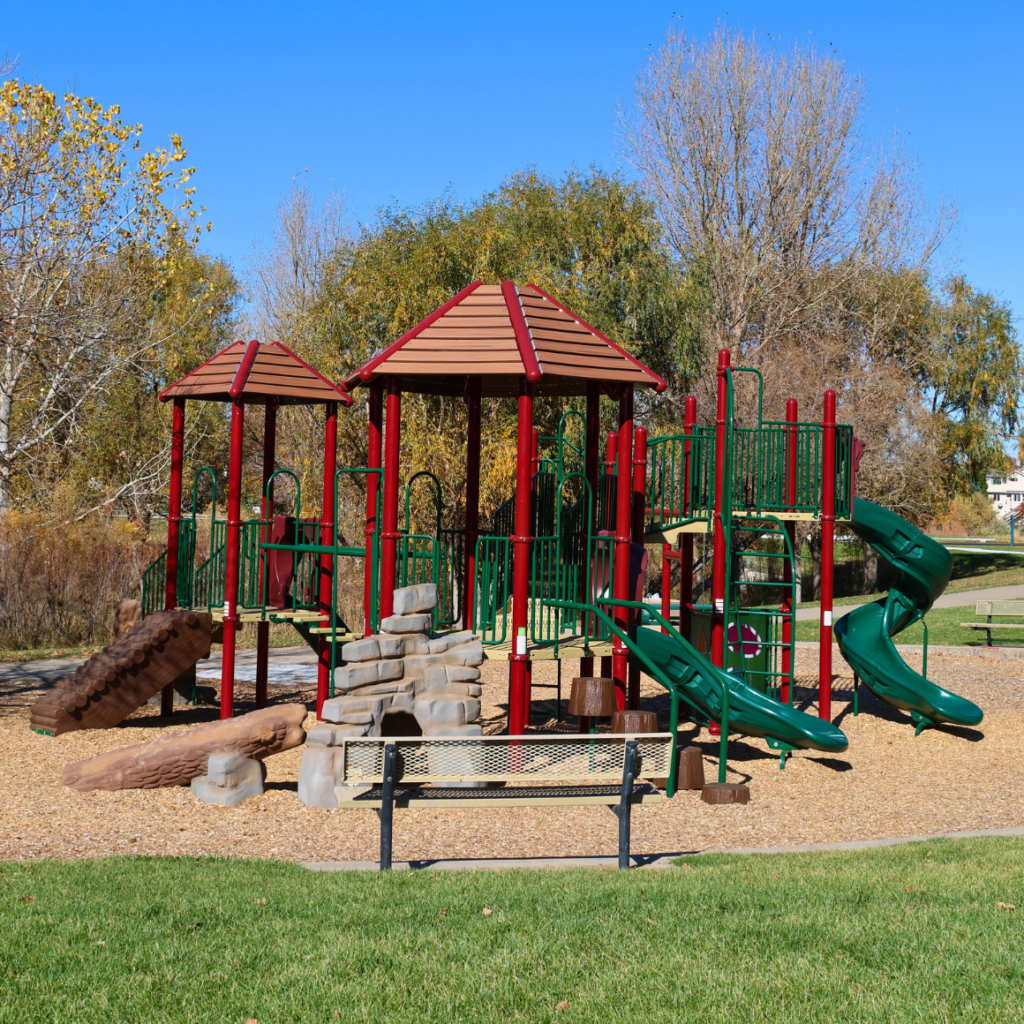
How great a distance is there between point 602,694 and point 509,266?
1409 cm

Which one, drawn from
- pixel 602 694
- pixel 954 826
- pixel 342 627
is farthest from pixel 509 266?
pixel 954 826

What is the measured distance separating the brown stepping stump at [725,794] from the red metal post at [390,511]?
9.59 feet

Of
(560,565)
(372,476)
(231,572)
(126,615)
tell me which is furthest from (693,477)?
(126,615)

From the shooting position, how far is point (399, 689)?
8.25 m

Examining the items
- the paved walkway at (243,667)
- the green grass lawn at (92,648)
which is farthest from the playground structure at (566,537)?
the green grass lawn at (92,648)

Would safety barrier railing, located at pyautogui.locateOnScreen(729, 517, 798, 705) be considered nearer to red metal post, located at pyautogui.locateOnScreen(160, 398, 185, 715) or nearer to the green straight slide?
the green straight slide

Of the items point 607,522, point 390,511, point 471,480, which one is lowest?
point 607,522

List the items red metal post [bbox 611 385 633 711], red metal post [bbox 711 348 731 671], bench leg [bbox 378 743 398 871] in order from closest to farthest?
bench leg [bbox 378 743 398 871] → red metal post [bbox 611 385 633 711] → red metal post [bbox 711 348 731 671]

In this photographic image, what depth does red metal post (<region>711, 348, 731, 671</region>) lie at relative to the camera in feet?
35.3

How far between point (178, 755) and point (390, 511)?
100 inches

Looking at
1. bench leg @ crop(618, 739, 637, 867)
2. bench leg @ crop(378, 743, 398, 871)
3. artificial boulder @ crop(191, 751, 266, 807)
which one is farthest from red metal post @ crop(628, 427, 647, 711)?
bench leg @ crop(378, 743, 398, 871)

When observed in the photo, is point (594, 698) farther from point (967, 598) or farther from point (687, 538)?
point (967, 598)

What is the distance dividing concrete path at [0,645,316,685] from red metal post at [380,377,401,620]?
6345 mm

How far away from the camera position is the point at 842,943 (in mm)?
4473
